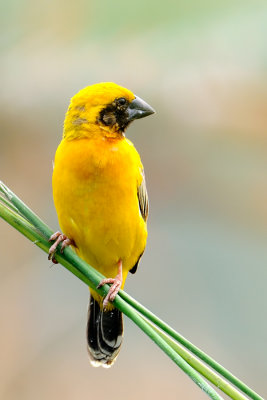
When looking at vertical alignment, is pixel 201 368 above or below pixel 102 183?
below

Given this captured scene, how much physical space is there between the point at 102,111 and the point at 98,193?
43cm

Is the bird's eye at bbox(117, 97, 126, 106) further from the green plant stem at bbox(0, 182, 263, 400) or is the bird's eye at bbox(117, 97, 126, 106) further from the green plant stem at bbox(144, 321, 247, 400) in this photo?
the green plant stem at bbox(144, 321, 247, 400)

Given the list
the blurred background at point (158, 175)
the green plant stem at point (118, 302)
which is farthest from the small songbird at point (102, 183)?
the blurred background at point (158, 175)

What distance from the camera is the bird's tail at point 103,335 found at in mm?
3045

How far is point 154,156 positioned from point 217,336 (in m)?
2.04

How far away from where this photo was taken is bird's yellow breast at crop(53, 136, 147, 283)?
2434 millimetres

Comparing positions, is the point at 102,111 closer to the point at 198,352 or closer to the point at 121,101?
the point at 121,101

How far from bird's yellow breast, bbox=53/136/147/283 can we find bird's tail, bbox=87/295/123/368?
1.85 feet

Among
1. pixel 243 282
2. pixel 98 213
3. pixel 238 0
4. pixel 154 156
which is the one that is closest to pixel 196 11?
pixel 238 0

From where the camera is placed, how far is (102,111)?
2.64 m

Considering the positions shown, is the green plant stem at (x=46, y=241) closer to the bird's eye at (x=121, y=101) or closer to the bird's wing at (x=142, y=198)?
the bird's wing at (x=142, y=198)

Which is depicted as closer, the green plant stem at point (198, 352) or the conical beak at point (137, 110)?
the green plant stem at point (198, 352)

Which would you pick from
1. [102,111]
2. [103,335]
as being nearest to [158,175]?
[103,335]

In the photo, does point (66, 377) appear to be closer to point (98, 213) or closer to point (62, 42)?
point (98, 213)
